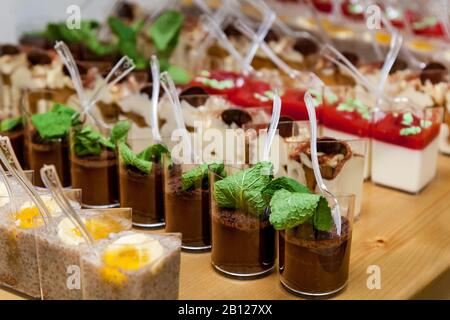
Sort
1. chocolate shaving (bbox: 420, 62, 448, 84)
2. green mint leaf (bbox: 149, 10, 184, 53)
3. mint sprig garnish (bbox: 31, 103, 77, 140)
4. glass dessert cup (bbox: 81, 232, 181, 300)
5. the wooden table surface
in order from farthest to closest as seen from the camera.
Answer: green mint leaf (bbox: 149, 10, 184, 53)
chocolate shaving (bbox: 420, 62, 448, 84)
mint sprig garnish (bbox: 31, 103, 77, 140)
the wooden table surface
glass dessert cup (bbox: 81, 232, 181, 300)

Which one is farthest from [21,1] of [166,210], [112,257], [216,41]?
[112,257]

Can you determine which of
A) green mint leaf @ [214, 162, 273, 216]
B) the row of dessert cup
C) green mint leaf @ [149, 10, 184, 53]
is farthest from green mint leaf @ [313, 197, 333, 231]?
green mint leaf @ [149, 10, 184, 53]

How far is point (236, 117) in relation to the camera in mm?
1853

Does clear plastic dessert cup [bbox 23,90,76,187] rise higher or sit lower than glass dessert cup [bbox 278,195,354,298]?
higher

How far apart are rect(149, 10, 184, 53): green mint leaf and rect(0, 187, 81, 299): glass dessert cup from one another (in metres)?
1.21

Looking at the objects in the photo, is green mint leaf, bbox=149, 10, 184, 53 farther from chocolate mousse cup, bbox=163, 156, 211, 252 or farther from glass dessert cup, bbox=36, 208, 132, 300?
glass dessert cup, bbox=36, 208, 132, 300

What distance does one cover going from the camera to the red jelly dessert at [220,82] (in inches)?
85.5

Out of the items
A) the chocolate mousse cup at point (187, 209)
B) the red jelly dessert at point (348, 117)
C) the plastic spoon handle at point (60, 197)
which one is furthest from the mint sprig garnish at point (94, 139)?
the red jelly dessert at point (348, 117)

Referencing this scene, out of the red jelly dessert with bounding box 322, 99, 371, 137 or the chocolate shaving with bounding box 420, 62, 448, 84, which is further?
the chocolate shaving with bounding box 420, 62, 448, 84

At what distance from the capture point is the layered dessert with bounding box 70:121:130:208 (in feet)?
5.56

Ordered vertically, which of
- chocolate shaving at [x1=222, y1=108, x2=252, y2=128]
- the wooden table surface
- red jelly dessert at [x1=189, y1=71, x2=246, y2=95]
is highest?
red jelly dessert at [x1=189, y1=71, x2=246, y2=95]

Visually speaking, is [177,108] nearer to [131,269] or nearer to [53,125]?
[53,125]

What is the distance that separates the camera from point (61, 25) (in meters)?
2.70
